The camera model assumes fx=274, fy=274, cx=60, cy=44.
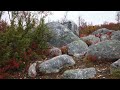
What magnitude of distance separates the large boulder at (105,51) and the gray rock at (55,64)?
0.98 meters

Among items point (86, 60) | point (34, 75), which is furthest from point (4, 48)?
point (86, 60)

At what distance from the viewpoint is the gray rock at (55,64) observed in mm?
9909

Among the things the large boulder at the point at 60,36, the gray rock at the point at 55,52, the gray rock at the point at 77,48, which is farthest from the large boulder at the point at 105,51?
the large boulder at the point at 60,36

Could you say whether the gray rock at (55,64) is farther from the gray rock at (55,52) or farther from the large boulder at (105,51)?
the gray rock at (55,52)

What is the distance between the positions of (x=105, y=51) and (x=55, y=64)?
2.12 metres

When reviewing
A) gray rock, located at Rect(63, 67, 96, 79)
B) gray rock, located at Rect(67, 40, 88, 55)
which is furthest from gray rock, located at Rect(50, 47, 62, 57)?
gray rock, located at Rect(63, 67, 96, 79)

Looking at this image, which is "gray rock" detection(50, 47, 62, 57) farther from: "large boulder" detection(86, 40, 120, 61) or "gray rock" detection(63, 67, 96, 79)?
"gray rock" detection(63, 67, 96, 79)

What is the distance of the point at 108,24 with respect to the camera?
19.9 metres

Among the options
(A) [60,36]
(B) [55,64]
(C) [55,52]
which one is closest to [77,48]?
(C) [55,52]

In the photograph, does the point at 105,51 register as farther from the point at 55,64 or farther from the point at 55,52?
the point at 55,52

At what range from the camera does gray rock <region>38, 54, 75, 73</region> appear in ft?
32.5

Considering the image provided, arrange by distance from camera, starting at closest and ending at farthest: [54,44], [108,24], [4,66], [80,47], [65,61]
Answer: [4,66] → [65,61] → [80,47] → [54,44] → [108,24]
